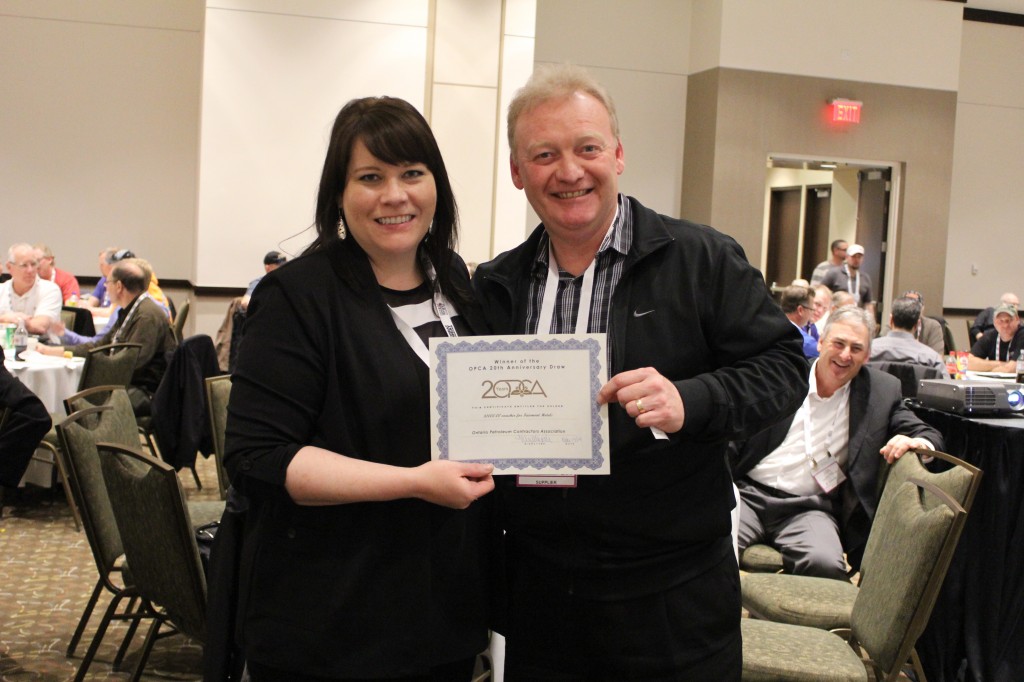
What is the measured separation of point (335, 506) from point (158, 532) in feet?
4.71

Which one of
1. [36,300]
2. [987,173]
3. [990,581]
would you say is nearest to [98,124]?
[36,300]

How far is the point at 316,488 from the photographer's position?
1512 mm

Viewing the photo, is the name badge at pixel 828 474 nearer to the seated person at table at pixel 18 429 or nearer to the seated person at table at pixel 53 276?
the seated person at table at pixel 18 429

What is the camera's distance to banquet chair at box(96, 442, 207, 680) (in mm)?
2729

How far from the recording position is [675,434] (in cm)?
162

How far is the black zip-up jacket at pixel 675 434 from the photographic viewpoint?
5.48 feet

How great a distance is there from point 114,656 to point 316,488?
9.26 feet

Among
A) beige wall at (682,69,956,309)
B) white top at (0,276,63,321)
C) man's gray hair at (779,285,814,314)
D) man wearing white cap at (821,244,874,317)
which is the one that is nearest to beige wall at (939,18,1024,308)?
beige wall at (682,69,956,309)

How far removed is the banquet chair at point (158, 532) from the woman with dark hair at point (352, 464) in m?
1.15

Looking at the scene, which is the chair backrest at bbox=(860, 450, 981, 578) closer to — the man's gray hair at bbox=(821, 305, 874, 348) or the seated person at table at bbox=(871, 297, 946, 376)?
the man's gray hair at bbox=(821, 305, 874, 348)

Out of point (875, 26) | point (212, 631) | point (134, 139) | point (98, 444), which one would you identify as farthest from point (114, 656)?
point (875, 26)

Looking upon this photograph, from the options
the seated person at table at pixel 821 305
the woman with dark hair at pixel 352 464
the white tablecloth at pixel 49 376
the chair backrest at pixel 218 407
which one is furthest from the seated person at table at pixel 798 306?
the woman with dark hair at pixel 352 464

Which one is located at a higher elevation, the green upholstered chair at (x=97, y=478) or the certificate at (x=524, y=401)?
the certificate at (x=524, y=401)

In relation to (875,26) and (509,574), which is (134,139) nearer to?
(875,26)
